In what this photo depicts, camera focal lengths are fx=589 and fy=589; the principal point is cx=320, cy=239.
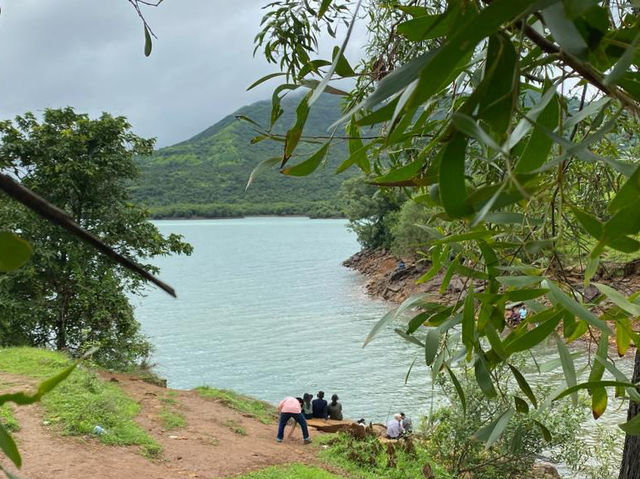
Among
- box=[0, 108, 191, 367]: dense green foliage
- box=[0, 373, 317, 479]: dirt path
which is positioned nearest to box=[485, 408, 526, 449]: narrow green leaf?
box=[0, 373, 317, 479]: dirt path

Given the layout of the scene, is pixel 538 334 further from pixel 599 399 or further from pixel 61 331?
pixel 61 331

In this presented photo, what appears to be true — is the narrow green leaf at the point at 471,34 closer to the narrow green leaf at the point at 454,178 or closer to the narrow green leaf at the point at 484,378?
the narrow green leaf at the point at 454,178

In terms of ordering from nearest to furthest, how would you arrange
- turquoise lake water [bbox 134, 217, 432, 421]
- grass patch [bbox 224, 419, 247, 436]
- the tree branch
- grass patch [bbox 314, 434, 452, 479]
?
the tree branch → grass patch [bbox 314, 434, 452, 479] → grass patch [bbox 224, 419, 247, 436] → turquoise lake water [bbox 134, 217, 432, 421]

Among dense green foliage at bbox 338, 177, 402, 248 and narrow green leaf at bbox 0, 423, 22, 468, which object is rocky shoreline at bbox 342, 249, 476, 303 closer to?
dense green foliage at bbox 338, 177, 402, 248

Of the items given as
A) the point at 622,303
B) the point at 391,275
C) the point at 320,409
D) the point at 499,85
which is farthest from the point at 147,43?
the point at 391,275

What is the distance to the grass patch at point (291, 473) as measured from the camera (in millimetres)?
5904

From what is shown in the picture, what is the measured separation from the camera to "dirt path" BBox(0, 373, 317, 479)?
5473 mm

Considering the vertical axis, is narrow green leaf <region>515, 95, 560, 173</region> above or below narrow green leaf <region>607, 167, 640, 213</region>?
above

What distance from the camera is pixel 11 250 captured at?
0.31 meters

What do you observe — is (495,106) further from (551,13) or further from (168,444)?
(168,444)

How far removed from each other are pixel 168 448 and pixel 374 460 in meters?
2.39

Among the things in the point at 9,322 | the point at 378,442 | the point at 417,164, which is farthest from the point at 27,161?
the point at 417,164

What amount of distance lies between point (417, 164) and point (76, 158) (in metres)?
10.5

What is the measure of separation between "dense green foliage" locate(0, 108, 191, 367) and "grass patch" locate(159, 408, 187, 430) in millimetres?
2332
